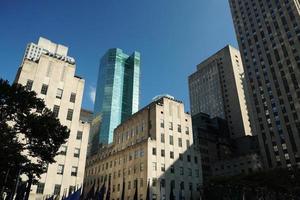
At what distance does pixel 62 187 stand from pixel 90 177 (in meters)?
42.9

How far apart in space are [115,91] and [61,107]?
122714mm

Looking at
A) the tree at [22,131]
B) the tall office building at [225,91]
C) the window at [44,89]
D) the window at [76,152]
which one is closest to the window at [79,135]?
the window at [76,152]

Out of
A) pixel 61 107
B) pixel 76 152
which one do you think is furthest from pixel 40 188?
pixel 61 107

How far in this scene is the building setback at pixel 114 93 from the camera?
168 meters

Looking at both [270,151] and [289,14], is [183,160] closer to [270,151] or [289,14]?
[270,151]

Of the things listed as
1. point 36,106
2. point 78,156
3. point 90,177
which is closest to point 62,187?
point 78,156

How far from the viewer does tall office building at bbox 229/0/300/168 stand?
335 feet

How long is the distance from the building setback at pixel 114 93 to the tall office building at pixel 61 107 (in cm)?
10449

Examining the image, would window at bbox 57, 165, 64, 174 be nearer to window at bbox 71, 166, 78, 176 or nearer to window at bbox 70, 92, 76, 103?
window at bbox 71, 166, 78, 176

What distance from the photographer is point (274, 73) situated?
382 feet

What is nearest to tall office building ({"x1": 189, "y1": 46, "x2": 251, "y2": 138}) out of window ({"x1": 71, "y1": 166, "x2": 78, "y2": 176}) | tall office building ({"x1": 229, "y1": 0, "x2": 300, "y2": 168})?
tall office building ({"x1": 229, "y1": 0, "x2": 300, "y2": 168})

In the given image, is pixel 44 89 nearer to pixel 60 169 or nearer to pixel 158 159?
pixel 60 169

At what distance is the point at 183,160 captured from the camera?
238 ft

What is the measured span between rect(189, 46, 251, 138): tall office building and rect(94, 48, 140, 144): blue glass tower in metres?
48.3
